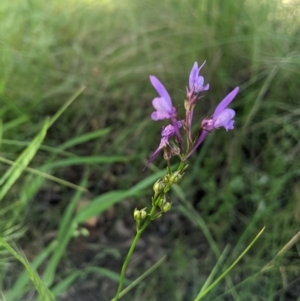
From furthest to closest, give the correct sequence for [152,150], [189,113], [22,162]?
[152,150], [22,162], [189,113]

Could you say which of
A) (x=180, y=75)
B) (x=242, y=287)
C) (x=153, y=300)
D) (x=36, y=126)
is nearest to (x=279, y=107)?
(x=180, y=75)

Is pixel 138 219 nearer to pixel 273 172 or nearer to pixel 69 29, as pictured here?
pixel 273 172

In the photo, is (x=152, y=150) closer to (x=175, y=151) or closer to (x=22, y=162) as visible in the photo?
(x=22, y=162)

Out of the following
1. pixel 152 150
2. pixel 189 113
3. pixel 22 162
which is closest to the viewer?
pixel 189 113

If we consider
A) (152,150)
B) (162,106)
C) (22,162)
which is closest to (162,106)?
(162,106)

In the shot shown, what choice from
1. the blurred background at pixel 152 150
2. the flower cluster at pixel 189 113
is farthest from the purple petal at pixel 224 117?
the blurred background at pixel 152 150

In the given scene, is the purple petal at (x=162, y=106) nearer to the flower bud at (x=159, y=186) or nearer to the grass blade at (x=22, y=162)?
the flower bud at (x=159, y=186)

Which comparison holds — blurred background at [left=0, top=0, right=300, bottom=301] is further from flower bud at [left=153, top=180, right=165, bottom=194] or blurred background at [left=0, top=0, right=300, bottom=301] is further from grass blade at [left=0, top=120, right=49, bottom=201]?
flower bud at [left=153, top=180, right=165, bottom=194]

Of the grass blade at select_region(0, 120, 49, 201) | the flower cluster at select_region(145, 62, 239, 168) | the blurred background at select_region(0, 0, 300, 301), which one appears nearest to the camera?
the flower cluster at select_region(145, 62, 239, 168)

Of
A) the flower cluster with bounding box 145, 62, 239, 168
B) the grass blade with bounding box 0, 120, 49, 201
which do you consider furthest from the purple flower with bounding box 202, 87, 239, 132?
the grass blade with bounding box 0, 120, 49, 201
